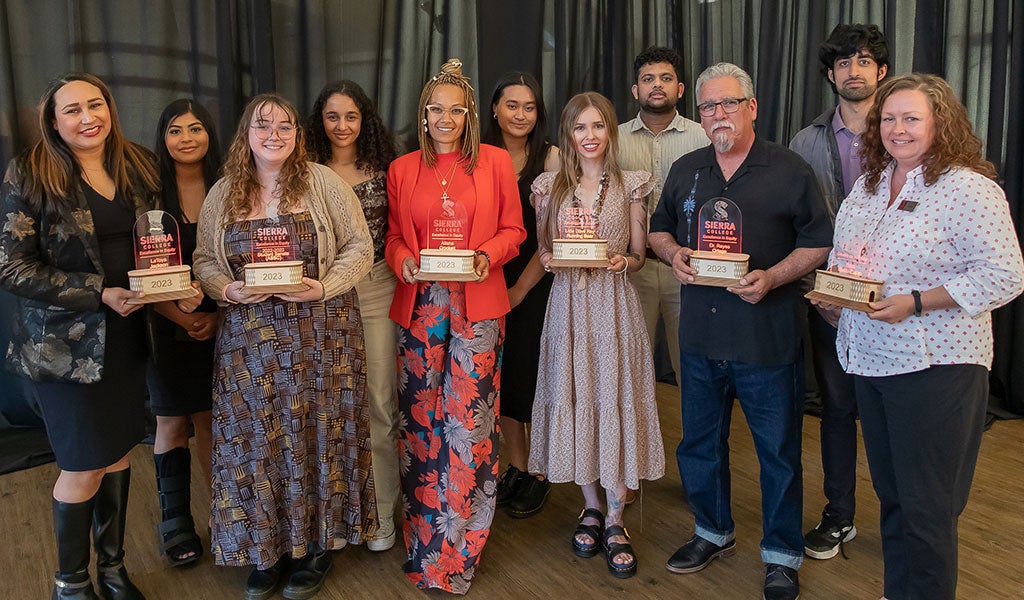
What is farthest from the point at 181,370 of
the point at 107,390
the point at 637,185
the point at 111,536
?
the point at 637,185

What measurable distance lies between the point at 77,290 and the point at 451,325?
106 centimetres

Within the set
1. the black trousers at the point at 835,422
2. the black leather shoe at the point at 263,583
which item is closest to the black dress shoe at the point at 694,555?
the black trousers at the point at 835,422

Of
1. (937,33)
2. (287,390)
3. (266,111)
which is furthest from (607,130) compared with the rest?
(937,33)

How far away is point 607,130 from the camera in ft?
7.69

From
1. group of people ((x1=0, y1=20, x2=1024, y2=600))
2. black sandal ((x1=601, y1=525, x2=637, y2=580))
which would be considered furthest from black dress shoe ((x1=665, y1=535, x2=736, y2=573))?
black sandal ((x1=601, y1=525, x2=637, y2=580))

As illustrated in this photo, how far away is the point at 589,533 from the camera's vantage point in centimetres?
256

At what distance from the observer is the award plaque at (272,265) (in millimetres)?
2027

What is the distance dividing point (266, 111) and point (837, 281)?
1643 millimetres

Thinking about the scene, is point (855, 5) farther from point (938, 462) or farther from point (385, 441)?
point (385, 441)

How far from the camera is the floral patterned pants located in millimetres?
2326

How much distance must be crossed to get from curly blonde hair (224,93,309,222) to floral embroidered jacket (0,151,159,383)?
0.39 meters

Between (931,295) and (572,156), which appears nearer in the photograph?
(931,295)

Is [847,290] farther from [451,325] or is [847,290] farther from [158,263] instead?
[158,263]

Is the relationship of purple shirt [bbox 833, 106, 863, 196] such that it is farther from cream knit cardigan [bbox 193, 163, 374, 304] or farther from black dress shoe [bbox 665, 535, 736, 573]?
cream knit cardigan [bbox 193, 163, 374, 304]
